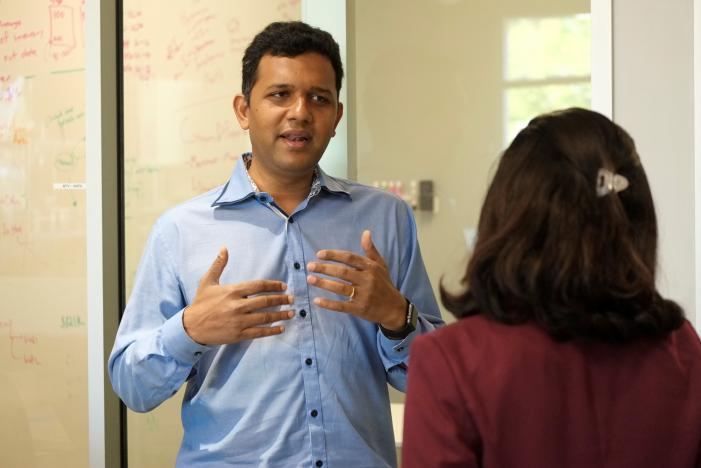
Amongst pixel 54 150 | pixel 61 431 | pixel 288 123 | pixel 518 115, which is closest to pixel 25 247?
pixel 54 150

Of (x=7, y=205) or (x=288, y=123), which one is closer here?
(x=288, y=123)

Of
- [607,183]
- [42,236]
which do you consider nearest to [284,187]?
[607,183]

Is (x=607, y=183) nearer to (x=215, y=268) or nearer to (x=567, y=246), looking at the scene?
(x=567, y=246)

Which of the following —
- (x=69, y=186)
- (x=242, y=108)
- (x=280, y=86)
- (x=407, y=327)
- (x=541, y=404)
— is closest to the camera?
(x=541, y=404)

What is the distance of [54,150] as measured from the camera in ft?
9.05

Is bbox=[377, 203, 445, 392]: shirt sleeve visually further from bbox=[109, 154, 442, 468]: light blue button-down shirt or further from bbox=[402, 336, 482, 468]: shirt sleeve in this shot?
bbox=[402, 336, 482, 468]: shirt sleeve

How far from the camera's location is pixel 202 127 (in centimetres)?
246

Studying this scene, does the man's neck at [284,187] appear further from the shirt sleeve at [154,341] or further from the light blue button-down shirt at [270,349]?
the shirt sleeve at [154,341]

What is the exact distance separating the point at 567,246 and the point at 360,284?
0.56 m

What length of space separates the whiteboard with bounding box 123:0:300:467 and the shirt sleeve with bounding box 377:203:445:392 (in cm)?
79

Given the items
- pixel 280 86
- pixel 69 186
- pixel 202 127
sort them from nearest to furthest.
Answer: pixel 280 86 < pixel 202 127 < pixel 69 186

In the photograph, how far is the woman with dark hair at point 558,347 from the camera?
992mm

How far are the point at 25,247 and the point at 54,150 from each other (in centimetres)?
35

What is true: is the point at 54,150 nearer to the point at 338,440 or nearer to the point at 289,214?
the point at 289,214
